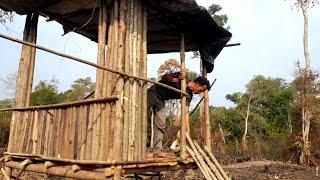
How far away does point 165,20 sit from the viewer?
7922 mm

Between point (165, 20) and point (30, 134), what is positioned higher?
point (165, 20)

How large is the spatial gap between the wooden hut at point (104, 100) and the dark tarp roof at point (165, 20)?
2cm

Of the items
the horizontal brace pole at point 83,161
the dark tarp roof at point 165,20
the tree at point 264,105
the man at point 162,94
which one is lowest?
the horizontal brace pole at point 83,161

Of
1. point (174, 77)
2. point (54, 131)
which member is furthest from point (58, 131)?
point (174, 77)

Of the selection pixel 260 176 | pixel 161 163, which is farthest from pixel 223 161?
pixel 161 163

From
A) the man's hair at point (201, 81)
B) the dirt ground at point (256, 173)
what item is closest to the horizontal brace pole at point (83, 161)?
the man's hair at point (201, 81)

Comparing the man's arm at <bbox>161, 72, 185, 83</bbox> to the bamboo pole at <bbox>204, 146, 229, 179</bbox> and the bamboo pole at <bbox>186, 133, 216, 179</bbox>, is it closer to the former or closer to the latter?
the bamboo pole at <bbox>186, 133, 216, 179</bbox>

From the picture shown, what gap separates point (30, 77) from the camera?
8203 mm

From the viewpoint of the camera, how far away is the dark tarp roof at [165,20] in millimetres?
7405

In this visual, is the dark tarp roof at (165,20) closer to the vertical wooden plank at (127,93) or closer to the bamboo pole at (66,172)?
the vertical wooden plank at (127,93)

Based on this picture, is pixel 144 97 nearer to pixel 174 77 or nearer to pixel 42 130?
pixel 174 77

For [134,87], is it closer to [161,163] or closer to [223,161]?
[161,163]

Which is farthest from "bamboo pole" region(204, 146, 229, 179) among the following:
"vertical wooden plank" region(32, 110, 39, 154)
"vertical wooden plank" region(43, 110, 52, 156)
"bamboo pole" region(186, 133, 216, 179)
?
"vertical wooden plank" region(32, 110, 39, 154)

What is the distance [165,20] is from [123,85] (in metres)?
2.36
